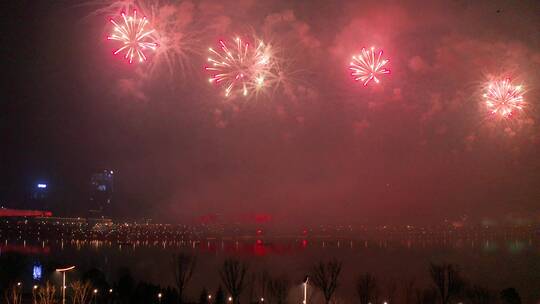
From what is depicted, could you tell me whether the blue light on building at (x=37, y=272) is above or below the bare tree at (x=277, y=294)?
above

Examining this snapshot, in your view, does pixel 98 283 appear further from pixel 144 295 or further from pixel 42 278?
pixel 42 278

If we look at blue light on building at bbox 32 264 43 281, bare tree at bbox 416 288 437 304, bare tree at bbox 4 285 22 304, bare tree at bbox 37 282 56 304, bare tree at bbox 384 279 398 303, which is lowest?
bare tree at bbox 384 279 398 303

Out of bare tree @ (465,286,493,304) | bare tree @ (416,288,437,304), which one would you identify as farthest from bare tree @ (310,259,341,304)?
bare tree @ (465,286,493,304)

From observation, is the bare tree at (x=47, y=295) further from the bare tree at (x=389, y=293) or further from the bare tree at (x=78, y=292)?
the bare tree at (x=389, y=293)

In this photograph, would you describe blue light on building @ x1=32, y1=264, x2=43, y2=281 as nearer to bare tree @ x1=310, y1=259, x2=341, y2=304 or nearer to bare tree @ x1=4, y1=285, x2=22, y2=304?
bare tree @ x1=4, y1=285, x2=22, y2=304

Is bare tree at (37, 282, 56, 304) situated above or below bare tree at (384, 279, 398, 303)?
above

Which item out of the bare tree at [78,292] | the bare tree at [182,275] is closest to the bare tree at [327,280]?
the bare tree at [182,275]

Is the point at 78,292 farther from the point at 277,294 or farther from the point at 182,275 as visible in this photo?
the point at 182,275

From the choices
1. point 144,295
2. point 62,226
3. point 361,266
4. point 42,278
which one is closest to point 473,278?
point 361,266

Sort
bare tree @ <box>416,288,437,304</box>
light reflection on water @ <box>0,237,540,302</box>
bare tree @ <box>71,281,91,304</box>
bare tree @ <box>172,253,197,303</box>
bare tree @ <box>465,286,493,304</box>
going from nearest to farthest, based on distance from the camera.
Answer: bare tree @ <box>71,281,91,304</box>, bare tree @ <box>465,286,493,304</box>, bare tree @ <box>416,288,437,304</box>, bare tree @ <box>172,253,197,303</box>, light reflection on water @ <box>0,237,540,302</box>

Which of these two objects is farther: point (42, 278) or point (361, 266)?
point (361, 266)

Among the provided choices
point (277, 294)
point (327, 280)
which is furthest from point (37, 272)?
point (327, 280)
